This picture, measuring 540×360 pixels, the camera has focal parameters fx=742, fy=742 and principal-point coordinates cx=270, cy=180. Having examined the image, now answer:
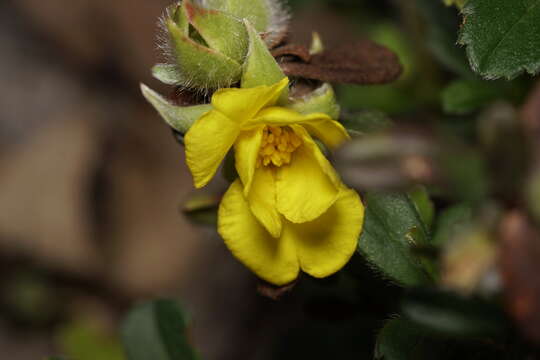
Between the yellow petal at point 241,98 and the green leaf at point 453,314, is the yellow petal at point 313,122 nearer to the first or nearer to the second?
the yellow petal at point 241,98

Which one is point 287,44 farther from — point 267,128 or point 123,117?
point 123,117

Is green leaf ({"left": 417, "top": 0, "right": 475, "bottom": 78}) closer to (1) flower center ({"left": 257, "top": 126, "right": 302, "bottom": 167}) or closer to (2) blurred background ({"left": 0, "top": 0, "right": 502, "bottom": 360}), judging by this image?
(1) flower center ({"left": 257, "top": 126, "right": 302, "bottom": 167})

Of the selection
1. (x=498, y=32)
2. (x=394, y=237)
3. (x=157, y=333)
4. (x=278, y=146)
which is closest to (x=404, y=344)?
(x=394, y=237)

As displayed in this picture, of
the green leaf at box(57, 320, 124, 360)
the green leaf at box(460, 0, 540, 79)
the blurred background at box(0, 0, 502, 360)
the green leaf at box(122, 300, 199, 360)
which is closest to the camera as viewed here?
the green leaf at box(460, 0, 540, 79)

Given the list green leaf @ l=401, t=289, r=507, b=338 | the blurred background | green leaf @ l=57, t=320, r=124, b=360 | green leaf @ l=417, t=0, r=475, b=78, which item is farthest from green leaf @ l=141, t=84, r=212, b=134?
green leaf @ l=57, t=320, r=124, b=360

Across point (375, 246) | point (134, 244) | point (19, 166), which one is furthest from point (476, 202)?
point (19, 166)
